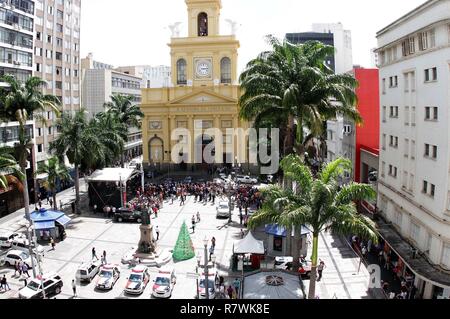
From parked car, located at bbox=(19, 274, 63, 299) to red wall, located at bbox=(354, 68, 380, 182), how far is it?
2668 centimetres

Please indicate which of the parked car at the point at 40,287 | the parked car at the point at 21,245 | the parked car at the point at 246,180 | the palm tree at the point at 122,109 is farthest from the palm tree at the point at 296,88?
the palm tree at the point at 122,109

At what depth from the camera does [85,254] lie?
1128 inches

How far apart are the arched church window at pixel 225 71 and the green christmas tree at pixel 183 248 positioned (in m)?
38.9

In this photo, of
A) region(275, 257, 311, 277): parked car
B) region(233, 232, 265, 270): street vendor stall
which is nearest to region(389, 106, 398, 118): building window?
region(275, 257, 311, 277): parked car

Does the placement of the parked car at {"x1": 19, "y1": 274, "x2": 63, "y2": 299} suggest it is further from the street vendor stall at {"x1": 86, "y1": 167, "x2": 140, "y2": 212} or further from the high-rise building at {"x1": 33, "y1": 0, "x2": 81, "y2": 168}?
the high-rise building at {"x1": 33, "y1": 0, "x2": 81, "y2": 168}

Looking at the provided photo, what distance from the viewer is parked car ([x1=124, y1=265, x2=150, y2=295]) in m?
22.5

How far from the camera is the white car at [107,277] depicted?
23.0 meters

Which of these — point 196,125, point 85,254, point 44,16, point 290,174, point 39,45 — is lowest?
point 85,254

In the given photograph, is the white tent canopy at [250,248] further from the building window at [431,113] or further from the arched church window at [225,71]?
the arched church window at [225,71]
